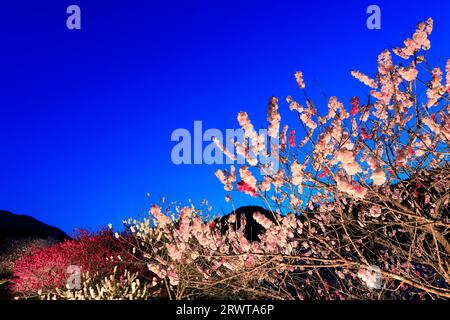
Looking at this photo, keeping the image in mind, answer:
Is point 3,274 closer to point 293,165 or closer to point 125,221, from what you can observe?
point 125,221

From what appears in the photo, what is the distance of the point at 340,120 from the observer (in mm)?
4133

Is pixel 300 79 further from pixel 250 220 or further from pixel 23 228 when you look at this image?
pixel 23 228

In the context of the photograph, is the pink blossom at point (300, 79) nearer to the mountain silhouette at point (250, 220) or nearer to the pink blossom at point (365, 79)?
the pink blossom at point (365, 79)

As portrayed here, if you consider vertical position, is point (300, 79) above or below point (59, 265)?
above

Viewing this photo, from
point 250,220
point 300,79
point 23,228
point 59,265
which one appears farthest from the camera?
point 23,228

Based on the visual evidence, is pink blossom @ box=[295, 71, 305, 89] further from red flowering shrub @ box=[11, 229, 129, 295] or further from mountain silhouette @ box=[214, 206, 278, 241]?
mountain silhouette @ box=[214, 206, 278, 241]

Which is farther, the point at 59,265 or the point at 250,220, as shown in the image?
the point at 250,220

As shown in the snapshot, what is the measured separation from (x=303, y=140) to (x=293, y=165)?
1.52m

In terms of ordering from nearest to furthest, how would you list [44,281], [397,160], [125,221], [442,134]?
[397,160], [442,134], [44,281], [125,221]

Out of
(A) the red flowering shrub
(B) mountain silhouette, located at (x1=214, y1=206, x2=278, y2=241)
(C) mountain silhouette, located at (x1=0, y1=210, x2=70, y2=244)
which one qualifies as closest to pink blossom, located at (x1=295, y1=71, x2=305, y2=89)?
(A) the red flowering shrub

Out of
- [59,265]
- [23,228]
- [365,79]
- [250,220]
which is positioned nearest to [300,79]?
[365,79]

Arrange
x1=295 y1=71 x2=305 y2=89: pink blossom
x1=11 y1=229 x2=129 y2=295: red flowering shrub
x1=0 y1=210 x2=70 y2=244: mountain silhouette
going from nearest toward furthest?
1. x1=295 y1=71 x2=305 y2=89: pink blossom
2. x1=11 y1=229 x2=129 y2=295: red flowering shrub
3. x1=0 y1=210 x2=70 y2=244: mountain silhouette
